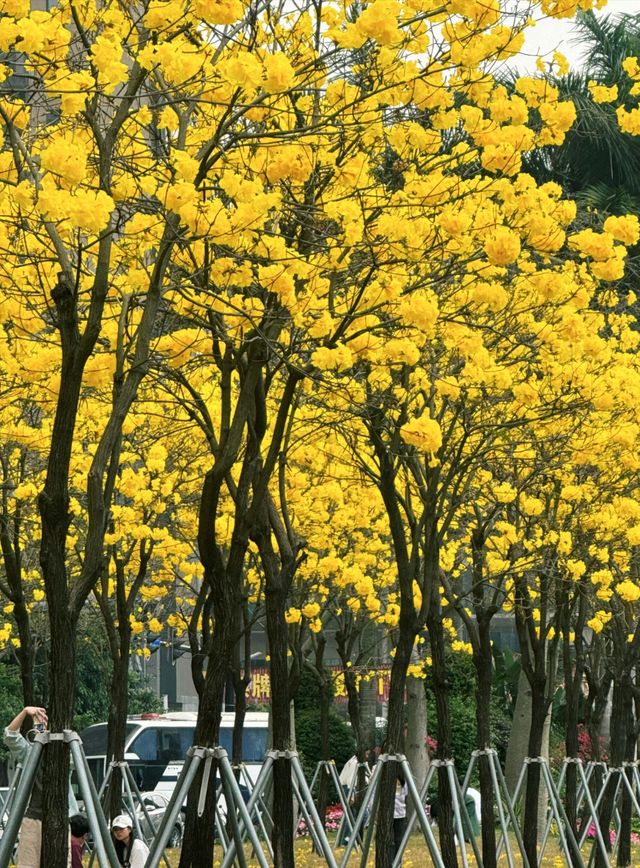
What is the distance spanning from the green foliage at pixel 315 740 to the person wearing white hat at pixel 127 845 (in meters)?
17.1

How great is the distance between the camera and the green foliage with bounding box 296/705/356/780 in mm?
32625

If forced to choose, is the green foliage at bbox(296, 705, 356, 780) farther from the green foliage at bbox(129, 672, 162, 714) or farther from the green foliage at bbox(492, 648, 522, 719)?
the green foliage at bbox(129, 672, 162, 714)

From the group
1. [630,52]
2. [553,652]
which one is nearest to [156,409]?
[553,652]

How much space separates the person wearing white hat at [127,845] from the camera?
1438 centimetres

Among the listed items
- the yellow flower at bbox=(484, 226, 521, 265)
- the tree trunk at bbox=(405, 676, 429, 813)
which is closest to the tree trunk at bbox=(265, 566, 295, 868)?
the yellow flower at bbox=(484, 226, 521, 265)

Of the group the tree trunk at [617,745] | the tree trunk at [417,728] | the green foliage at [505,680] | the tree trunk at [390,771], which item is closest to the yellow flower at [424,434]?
the tree trunk at [390,771]

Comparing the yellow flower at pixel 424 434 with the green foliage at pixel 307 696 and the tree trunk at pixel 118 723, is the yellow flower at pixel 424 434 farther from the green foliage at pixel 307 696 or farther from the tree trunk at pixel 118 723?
the green foliage at pixel 307 696

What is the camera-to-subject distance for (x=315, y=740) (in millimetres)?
32625

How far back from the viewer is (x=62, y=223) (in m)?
7.84

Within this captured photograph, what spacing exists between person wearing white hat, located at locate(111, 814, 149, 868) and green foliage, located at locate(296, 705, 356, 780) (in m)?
17.1

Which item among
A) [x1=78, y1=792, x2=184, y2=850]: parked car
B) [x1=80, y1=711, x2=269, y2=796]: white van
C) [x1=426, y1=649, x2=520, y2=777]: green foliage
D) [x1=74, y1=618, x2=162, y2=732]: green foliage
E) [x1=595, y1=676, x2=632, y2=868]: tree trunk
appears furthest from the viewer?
[x1=74, y1=618, x2=162, y2=732]: green foliage

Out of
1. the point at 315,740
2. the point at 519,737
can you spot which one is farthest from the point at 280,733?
the point at 315,740

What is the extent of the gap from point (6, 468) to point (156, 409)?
7.33 ft

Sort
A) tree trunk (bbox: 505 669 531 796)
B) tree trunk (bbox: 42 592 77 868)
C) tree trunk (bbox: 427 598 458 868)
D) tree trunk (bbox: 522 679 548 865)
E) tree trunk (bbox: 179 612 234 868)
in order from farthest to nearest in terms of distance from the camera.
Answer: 1. tree trunk (bbox: 505 669 531 796)
2. tree trunk (bbox: 522 679 548 865)
3. tree trunk (bbox: 427 598 458 868)
4. tree trunk (bbox: 179 612 234 868)
5. tree trunk (bbox: 42 592 77 868)
